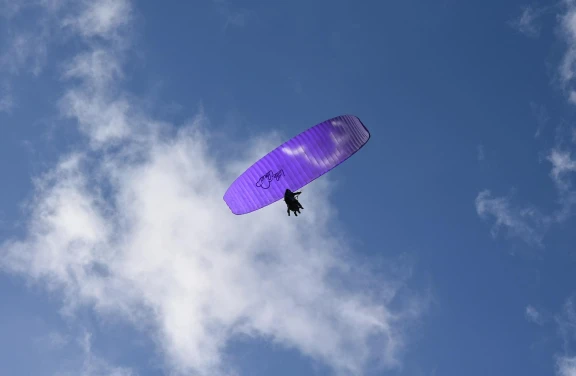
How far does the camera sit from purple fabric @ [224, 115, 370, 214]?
163ft

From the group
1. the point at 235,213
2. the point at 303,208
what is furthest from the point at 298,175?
the point at 235,213

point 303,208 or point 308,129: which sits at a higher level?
point 308,129

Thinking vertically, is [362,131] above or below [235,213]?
above

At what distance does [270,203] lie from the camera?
165 ft

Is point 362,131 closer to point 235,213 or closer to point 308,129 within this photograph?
point 308,129

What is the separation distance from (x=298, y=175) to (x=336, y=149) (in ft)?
10.9

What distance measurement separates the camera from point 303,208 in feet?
163

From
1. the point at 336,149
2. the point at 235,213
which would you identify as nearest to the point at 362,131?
the point at 336,149

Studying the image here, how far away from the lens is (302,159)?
49594 mm

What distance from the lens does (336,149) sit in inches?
1967

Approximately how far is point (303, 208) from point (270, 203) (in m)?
2.51

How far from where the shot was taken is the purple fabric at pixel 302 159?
4966 centimetres

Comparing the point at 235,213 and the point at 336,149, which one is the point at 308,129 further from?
the point at 235,213

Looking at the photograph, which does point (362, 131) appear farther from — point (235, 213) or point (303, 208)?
point (235, 213)
